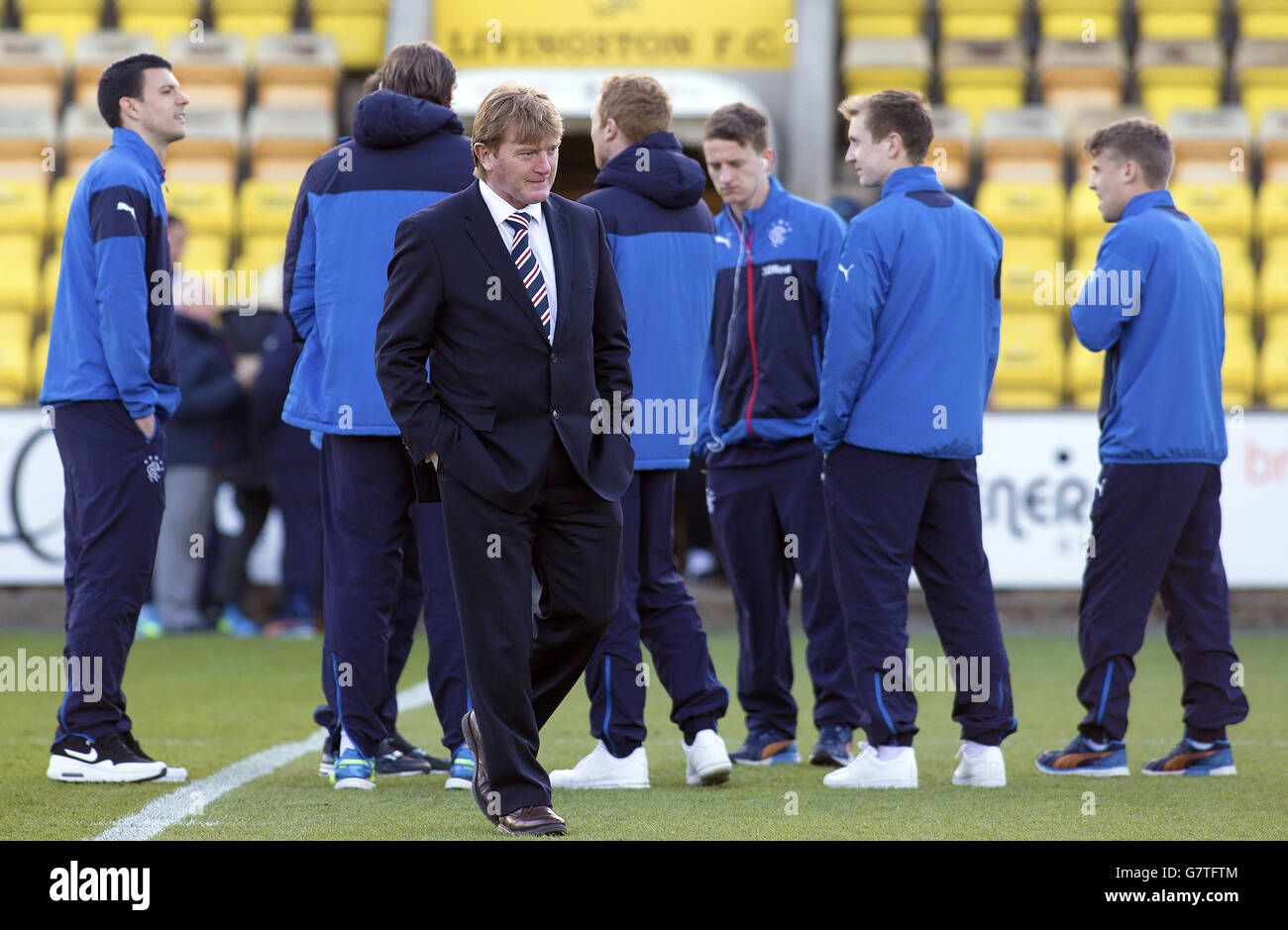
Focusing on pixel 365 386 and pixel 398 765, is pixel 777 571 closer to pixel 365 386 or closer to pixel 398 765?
pixel 398 765

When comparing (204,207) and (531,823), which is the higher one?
(204,207)

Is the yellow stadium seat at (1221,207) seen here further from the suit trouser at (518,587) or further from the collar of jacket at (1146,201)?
the suit trouser at (518,587)

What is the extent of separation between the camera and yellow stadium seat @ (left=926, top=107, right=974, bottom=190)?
1217cm

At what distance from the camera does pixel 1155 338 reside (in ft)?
17.6

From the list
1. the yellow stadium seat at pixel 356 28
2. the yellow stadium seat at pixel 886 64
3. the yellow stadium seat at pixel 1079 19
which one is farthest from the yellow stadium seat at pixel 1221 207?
the yellow stadium seat at pixel 356 28

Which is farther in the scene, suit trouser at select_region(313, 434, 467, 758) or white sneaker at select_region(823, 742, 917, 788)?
white sneaker at select_region(823, 742, 917, 788)

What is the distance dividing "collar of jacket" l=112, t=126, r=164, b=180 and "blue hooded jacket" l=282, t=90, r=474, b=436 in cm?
62

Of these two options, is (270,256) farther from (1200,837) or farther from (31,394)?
(1200,837)

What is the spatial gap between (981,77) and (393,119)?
9.54 metres

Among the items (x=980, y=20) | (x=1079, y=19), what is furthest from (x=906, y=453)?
(x=1079, y=19)

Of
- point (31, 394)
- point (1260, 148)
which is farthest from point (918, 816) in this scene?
point (1260, 148)

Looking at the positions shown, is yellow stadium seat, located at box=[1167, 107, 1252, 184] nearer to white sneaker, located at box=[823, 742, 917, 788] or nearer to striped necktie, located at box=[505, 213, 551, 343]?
white sneaker, located at box=[823, 742, 917, 788]

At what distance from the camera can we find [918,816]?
4371mm

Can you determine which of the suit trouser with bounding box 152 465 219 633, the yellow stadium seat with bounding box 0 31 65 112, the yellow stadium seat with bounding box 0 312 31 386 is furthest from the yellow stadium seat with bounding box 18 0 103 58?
the suit trouser with bounding box 152 465 219 633
